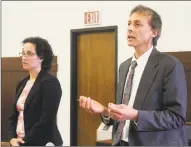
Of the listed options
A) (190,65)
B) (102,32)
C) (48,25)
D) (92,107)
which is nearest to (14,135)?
(92,107)

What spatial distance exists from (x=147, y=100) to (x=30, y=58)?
1.18 metres

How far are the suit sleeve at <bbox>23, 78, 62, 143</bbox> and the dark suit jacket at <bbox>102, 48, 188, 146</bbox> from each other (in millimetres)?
776

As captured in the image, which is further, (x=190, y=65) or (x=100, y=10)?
(x=100, y=10)

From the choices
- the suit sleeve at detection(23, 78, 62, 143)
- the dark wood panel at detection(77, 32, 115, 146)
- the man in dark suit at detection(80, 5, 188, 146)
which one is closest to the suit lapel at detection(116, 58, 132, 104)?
the man in dark suit at detection(80, 5, 188, 146)

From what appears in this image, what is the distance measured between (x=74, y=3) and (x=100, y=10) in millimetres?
497

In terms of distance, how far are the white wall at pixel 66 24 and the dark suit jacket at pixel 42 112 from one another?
2.34 meters

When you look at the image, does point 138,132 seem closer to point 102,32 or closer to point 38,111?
point 38,111

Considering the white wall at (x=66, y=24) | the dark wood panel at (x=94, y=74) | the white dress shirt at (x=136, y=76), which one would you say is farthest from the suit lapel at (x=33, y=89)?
the dark wood panel at (x=94, y=74)

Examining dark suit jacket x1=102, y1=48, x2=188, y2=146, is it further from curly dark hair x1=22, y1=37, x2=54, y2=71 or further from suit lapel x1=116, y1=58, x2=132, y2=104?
curly dark hair x1=22, y1=37, x2=54, y2=71

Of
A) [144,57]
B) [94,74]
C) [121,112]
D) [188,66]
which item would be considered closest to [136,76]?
[144,57]

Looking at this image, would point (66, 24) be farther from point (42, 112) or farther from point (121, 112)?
point (121, 112)

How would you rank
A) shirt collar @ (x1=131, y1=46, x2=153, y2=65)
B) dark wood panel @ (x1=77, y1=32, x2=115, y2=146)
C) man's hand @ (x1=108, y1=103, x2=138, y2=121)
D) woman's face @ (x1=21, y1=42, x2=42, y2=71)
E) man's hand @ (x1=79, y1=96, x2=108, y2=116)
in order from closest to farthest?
man's hand @ (x1=108, y1=103, x2=138, y2=121) < man's hand @ (x1=79, y1=96, x2=108, y2=116) < shirt collar @ (x1=131, y1=46, x2=153, y2=65) < woman's face @ (x1=21, y1=42, x2=42, y2=71) < dark wood panel @ (x1=77, y1=32, x2=115, y2=146)

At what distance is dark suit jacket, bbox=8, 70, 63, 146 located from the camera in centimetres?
241

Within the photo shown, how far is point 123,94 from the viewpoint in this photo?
Answer: 1.94 metres
